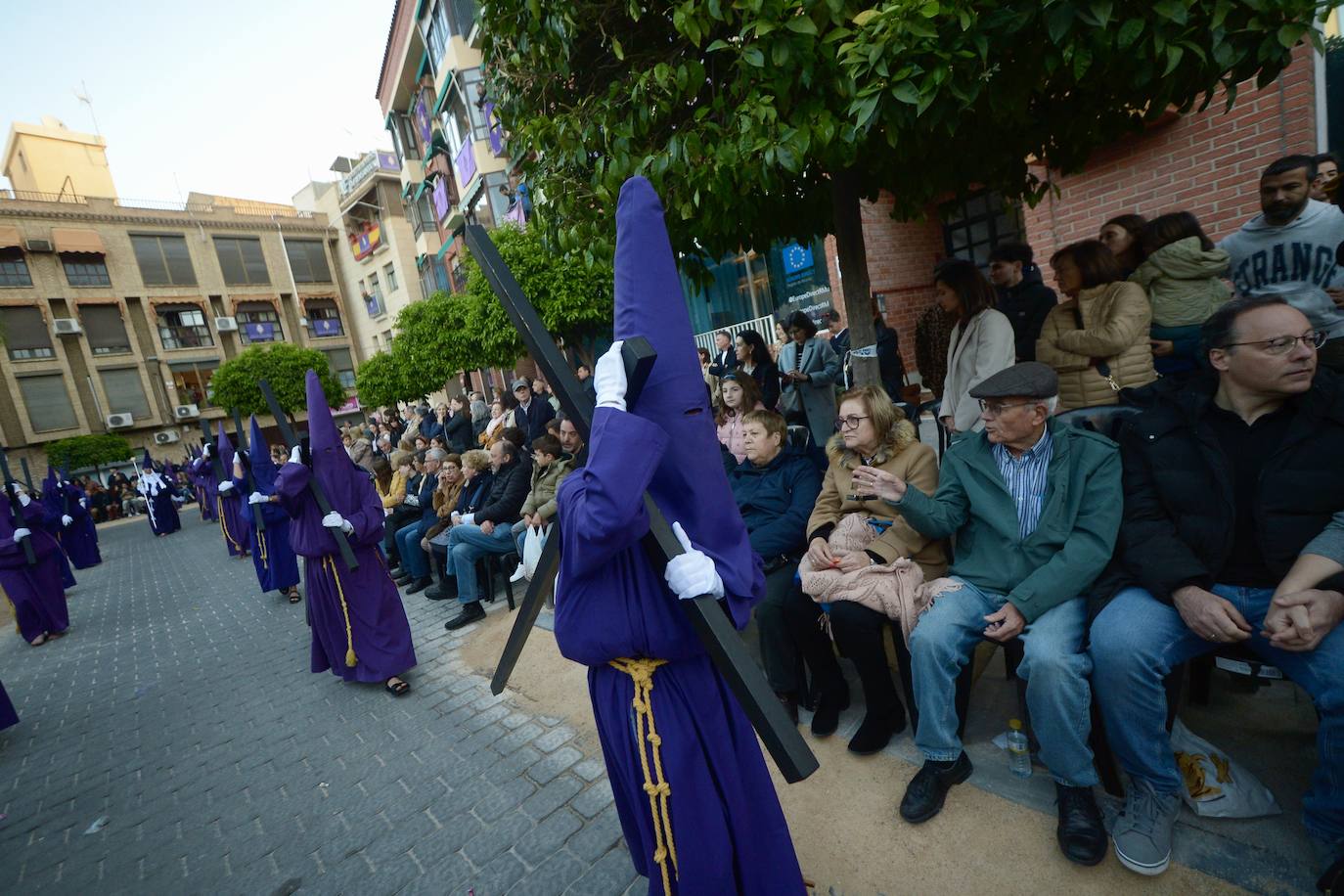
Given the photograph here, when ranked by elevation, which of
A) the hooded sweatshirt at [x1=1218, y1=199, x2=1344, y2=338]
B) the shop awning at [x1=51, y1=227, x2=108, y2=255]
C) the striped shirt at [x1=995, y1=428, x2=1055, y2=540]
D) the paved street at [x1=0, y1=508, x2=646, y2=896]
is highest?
the shop awning at [x1=51, y1=227, x2=108, y2=255]

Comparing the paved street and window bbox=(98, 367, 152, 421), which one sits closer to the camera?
the paved street

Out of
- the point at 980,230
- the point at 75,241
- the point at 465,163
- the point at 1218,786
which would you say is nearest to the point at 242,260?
the point at 75,241

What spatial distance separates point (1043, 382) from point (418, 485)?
272 inches

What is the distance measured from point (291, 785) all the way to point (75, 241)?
39.8 m

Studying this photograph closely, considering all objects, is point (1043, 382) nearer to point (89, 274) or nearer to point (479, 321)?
point (479, 321)

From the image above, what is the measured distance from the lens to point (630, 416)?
133 centimetres

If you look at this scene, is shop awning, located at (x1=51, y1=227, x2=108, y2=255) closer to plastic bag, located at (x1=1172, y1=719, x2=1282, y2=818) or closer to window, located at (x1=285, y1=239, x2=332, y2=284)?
window, located at (x1=285, y1=239, x2=332, y2=284)

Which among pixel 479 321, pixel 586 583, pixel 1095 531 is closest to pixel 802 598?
pixel 1095 531

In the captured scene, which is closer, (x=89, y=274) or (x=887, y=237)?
(x=887, y=237)

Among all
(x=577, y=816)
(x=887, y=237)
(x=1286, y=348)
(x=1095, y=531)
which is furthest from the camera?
(x=887, y=237)

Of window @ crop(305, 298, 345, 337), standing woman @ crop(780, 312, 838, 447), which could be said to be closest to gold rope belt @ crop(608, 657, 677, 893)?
standing woman @ crop(780, 312, 838, 447)

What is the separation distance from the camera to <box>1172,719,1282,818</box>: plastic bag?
1.96m

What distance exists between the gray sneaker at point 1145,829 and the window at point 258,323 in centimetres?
4175

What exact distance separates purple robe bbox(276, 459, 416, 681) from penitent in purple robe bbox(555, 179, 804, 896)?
10.2 feet
